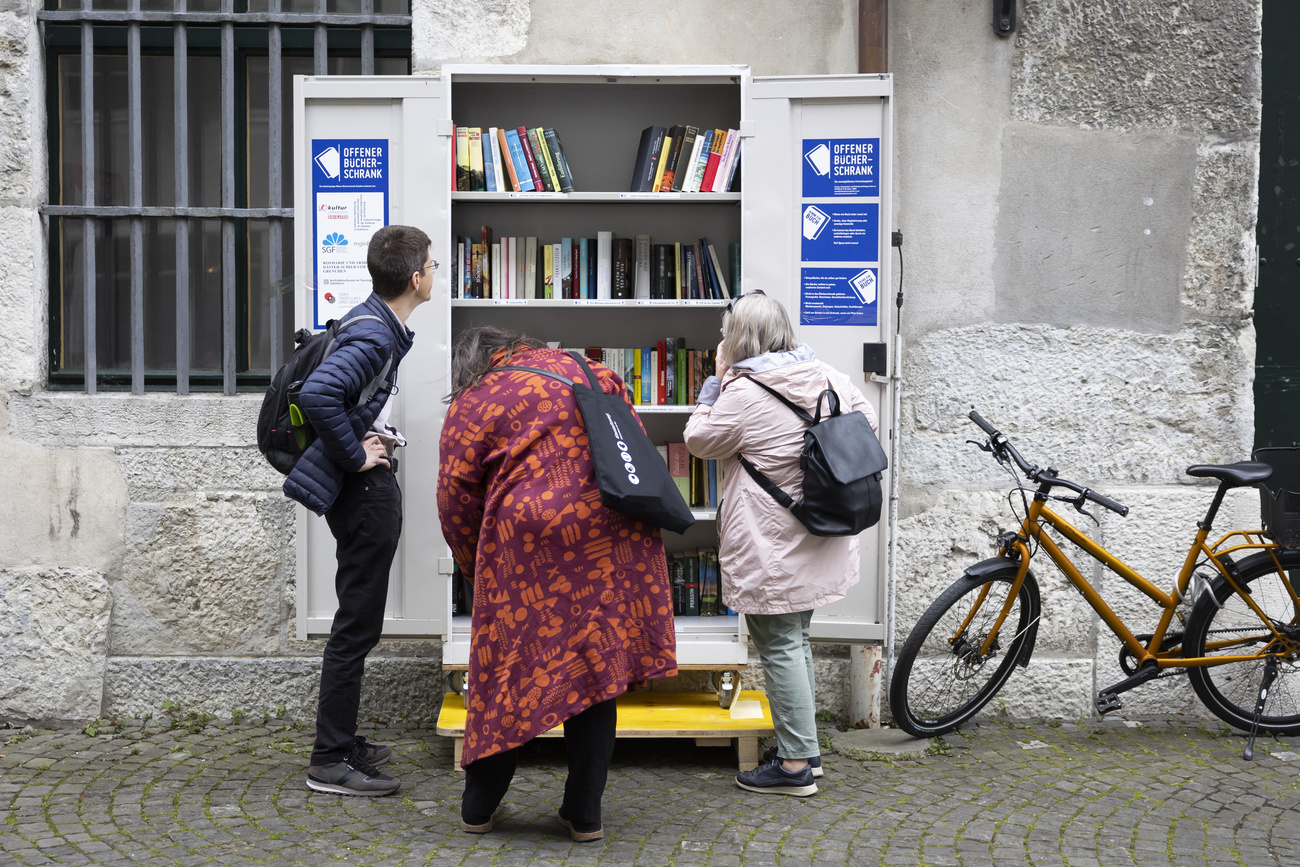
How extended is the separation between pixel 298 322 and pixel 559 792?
1927 mm

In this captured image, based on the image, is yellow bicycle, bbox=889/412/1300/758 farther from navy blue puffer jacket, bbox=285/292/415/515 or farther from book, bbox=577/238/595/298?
navy blue puffer jacket, bbox=285/292/415/515

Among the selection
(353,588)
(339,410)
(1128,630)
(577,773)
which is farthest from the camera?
(1128,630)

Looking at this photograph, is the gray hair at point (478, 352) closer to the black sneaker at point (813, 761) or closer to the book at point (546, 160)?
the book at point (546, 160)

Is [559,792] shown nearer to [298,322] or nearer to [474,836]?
[474,836]

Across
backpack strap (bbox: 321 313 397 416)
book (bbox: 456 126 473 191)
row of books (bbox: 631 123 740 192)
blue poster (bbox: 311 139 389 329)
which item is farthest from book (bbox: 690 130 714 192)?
backpack strap (bbox: 321 313 397 416)

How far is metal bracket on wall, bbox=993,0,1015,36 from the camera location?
458 cm

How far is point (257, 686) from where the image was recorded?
4648 mm

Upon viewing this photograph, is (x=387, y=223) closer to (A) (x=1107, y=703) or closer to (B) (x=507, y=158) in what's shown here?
(B) (x=507, y=158)

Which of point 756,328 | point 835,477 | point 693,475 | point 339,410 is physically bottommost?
point 693,475

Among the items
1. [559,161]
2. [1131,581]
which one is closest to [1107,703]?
[1131,581]

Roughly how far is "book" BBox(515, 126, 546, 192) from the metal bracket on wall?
1.99 m

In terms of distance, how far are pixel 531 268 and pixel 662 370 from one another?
686 mm

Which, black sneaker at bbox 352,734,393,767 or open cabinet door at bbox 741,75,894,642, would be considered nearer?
black sneaker at bbox 352,734,393,767

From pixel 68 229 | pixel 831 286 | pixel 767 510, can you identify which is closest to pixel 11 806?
pixel 68 229
